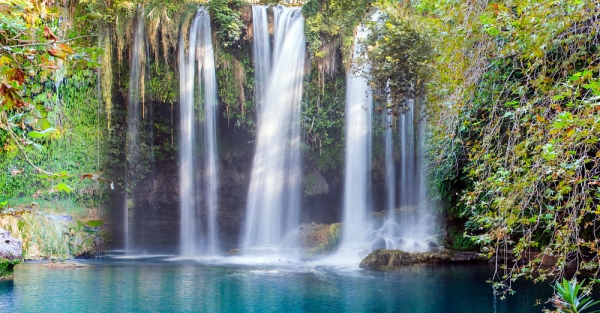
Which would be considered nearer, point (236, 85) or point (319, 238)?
point (319, 238)

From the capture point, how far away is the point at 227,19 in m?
15.8

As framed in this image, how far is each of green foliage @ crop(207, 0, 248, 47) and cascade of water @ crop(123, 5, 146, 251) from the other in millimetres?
2268

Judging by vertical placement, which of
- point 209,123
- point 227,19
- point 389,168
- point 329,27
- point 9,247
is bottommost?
point 9,247

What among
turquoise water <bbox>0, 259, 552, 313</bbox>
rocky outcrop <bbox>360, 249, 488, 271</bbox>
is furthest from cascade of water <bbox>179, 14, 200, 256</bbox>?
rocky outcrop <bbox>360, 249, 488, 271</bbox>

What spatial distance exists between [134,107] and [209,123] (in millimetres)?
2439

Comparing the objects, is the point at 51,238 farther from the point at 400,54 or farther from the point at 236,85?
the point at 400,54

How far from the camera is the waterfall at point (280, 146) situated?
1633cm

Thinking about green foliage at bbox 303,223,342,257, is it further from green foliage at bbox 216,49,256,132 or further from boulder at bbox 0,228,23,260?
boulder at bbox 0,228,23,260

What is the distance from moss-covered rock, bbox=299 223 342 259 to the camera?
48.5 feet

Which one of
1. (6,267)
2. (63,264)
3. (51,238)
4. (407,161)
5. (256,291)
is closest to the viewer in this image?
(256,291)

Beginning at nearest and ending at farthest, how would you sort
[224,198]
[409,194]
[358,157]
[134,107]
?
[409,194] < [358,157] < [134,107] < [224,198]

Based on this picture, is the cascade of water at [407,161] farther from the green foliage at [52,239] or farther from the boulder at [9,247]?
the boulder at [9,247]

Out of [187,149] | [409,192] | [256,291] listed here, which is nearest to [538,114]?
[256,291]

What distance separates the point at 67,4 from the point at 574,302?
16.1 meters
